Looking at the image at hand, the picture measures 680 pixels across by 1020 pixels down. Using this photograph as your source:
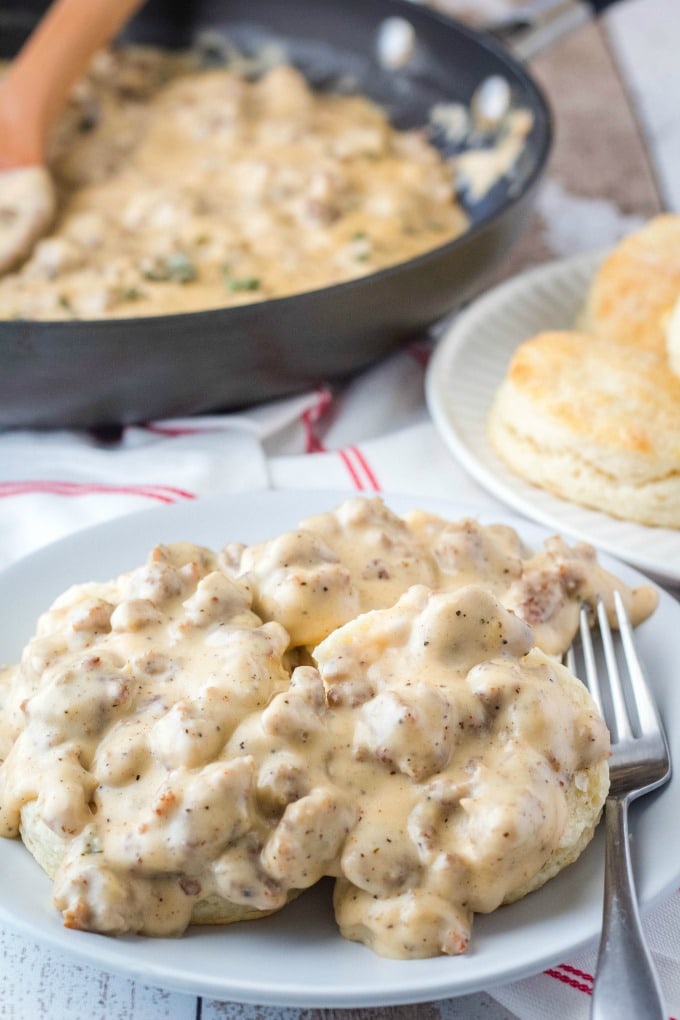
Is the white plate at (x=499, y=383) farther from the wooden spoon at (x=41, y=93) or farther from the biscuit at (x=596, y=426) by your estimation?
the wooden spoon at (x=41, y=93)

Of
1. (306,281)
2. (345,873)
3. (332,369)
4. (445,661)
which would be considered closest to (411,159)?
(306,281)

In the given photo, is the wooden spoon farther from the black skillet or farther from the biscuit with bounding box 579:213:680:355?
the biscuit with bounding box 579:213:680:355

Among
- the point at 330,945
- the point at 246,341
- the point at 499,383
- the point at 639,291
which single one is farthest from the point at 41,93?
the point at 330,945

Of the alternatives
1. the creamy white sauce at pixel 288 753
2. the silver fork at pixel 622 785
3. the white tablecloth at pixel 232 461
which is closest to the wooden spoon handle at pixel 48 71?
the white tablecloth at pixel 232 461

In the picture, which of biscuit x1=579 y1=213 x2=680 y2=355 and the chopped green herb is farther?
the chopped green herb

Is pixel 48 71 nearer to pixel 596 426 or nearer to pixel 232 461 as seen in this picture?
pixel 232 461

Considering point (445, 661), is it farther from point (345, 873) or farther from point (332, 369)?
point (332, 369)

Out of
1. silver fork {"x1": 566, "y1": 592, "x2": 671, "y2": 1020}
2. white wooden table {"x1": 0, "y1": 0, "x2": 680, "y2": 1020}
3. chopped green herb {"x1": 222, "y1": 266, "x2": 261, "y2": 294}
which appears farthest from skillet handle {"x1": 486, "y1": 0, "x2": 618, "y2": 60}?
silver fork {"x1": 566, "y1": 592, "x2": 671, "y2": 1020}
